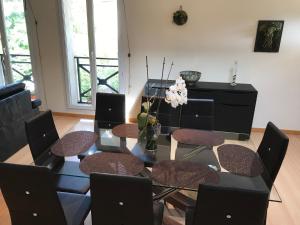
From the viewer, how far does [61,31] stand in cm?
427

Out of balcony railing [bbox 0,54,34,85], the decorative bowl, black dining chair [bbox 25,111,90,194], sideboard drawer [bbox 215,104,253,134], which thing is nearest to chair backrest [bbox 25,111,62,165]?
black dining chair [bbox 25,111,90,194]

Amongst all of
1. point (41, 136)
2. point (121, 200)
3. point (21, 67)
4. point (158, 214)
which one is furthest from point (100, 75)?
point (121, 200)

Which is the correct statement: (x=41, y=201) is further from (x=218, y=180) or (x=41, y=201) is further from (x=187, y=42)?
(x=187, y=42)

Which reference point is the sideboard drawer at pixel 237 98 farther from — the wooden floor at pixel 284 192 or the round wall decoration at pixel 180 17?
the round wall decoration at pixel 180 17

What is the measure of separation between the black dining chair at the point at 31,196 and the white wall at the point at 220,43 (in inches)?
119

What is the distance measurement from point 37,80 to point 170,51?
247 centimetres

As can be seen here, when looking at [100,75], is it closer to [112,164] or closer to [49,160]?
[49,160]

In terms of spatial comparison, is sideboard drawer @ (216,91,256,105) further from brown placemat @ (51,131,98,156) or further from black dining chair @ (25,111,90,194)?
black dining chair @ (25,111,90,194)

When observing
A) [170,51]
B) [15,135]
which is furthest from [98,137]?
[170,51]

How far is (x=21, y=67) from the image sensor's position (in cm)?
490

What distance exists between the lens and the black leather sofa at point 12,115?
10.0ft

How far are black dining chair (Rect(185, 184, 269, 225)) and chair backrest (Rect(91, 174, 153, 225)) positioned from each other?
0.29 m

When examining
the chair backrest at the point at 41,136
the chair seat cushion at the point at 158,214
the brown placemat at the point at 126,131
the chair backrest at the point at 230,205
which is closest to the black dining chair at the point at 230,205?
the chair backrest at the point at 230,205

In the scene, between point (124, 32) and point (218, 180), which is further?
point (124, 32)
